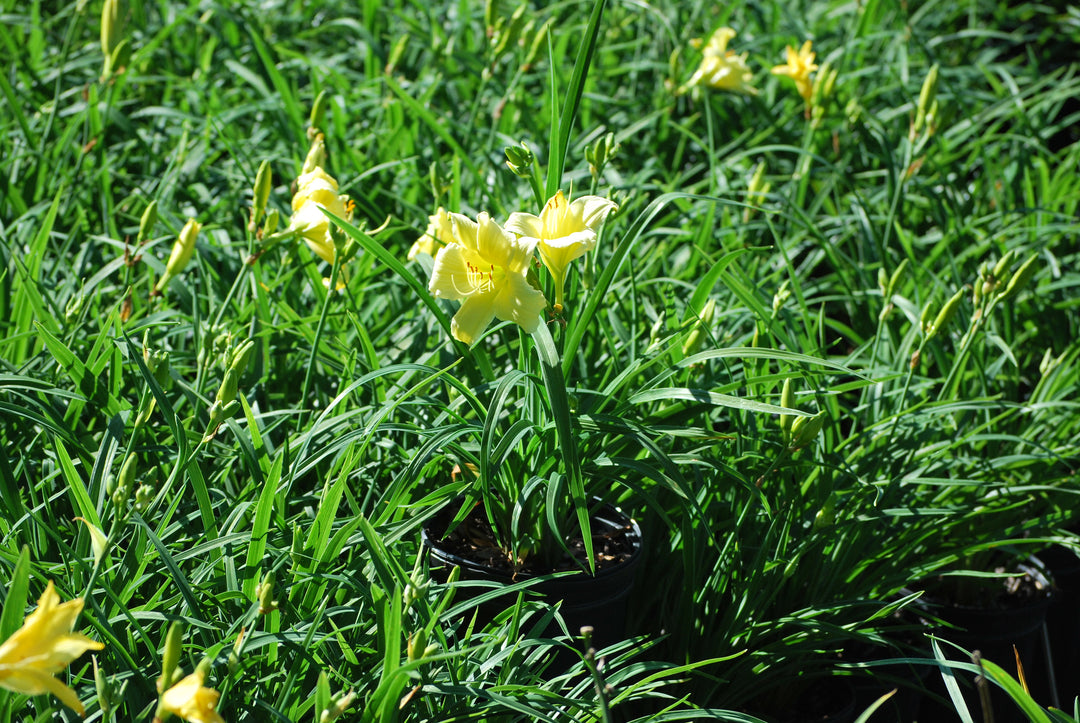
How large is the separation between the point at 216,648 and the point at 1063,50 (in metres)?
4.16

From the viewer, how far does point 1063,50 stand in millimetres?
3852

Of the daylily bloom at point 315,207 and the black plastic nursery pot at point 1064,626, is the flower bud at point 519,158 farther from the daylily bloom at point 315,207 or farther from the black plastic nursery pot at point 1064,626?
the black plastic nursery pot at point 1064,626

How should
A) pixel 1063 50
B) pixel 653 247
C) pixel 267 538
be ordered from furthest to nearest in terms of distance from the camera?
pixel 1063 50 < pixel 653 247 < pixel 267 538

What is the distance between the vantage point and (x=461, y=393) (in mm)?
1345

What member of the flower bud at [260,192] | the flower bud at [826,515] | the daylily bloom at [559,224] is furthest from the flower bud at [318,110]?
the flower bud at [826,515]

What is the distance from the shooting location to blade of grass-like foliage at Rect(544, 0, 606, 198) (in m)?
1.20

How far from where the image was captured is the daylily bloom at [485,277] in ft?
3.60

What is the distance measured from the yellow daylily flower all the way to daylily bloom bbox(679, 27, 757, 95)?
2.04 meters

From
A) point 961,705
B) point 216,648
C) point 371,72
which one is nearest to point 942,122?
point 371,72

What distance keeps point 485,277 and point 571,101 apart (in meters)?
0.29

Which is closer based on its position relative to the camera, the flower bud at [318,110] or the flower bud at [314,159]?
the flower bud at [314,159]

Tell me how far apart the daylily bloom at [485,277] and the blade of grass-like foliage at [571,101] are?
0.17 metres

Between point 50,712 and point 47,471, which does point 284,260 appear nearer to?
point 47,471

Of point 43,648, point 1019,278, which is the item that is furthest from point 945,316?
point 43,648
